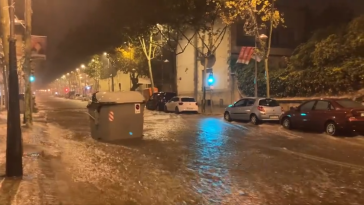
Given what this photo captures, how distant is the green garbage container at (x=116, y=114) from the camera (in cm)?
1438

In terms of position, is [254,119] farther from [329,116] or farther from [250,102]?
[329,116]

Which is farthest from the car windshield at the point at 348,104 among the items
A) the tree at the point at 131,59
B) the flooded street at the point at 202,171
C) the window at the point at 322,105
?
the tree at the point at 131,59

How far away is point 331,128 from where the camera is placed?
1602cm

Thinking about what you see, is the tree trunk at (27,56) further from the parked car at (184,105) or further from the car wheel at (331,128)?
the parked car at (184,105)

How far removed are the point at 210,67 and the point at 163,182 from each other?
33614 millimetres

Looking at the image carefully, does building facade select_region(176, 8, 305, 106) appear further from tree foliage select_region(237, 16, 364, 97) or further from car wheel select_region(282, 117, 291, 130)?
car wheel select_region(282, 117, 291, 130)

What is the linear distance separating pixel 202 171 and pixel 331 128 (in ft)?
28.1

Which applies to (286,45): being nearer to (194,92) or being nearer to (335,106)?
(194,92)

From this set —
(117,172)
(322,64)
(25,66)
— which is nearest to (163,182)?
(117,172)

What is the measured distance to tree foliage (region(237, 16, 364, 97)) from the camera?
2373cm

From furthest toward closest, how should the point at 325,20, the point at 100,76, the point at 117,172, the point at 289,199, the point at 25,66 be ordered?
the point at 100,76 < the point at 325,20 < the point at 25,66 < the point at 117,172 < the point at 289,199

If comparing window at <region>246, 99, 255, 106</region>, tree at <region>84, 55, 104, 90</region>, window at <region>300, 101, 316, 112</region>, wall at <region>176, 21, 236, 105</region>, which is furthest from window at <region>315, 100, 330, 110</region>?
tree at <region>84, 55, 104, 90</region>

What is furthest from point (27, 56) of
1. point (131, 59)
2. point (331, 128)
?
point (131, 59)

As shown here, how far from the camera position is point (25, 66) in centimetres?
1994
